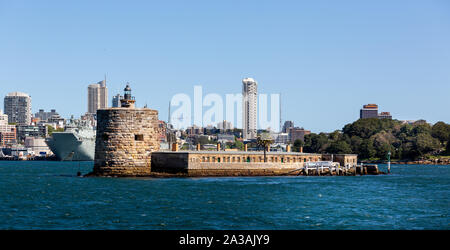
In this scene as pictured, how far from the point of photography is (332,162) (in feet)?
270

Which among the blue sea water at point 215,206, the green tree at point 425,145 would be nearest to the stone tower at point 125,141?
the blue sea water at point 215,206

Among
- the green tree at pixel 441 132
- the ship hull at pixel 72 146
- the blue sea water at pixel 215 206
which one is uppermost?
the green tree at pixel 441 132

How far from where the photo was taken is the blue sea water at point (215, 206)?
108 ft

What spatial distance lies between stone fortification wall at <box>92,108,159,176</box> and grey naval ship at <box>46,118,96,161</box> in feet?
301

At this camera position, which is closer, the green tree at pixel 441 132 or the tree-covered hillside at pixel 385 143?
the tree-covered hillside at pixel 385 143

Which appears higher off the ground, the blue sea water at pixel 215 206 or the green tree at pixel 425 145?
the green tree at pixel 425 145

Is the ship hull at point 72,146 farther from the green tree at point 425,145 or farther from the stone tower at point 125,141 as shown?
the stone tower at point 125,141

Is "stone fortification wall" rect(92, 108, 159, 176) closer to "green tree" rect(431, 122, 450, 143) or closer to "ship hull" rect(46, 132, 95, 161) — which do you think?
"ship hull" rect(46, 132, 95, 161)

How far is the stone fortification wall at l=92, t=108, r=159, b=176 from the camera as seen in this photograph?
208 feet

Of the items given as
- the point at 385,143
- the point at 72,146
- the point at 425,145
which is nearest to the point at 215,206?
the point at 72,146

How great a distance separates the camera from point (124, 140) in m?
63.6

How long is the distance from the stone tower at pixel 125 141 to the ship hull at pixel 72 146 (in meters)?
91.7

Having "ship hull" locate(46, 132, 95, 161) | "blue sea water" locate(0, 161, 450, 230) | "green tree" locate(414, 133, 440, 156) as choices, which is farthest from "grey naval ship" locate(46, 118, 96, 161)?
"blue sea water" locate(0, 161, 450, 230)
